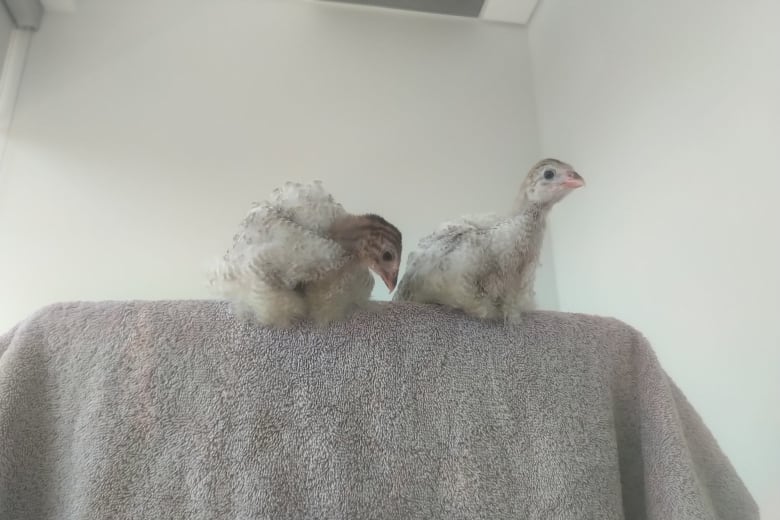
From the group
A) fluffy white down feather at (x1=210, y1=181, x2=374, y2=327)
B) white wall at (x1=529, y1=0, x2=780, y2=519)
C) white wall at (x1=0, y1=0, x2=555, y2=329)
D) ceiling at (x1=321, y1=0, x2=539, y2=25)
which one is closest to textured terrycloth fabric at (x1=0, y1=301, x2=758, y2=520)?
fluffy white down feather at (x1=210, y1=181, x2=374, y2=327)

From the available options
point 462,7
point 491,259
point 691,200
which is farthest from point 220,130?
point 691,200

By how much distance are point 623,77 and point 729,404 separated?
2.07ft

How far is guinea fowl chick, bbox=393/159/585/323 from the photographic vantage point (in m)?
0.71

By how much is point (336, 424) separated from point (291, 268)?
7.0 inches

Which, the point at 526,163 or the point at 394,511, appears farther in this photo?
the point at 526,163

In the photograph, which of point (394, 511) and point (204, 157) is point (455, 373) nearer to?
point (394, 511)

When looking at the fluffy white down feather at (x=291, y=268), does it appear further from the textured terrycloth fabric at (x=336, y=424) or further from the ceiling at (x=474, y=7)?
the ceiling at (x=474, y=7)

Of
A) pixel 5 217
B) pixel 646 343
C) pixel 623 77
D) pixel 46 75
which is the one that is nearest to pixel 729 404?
pixel 646 343

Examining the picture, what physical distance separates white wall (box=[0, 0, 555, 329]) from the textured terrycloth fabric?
0.47m

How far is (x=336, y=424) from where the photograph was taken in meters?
0.61

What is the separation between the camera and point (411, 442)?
614 millimetres

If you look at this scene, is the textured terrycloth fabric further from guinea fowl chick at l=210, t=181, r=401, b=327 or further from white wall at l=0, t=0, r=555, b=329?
white wall at l=0, t=0, r=555, b=329

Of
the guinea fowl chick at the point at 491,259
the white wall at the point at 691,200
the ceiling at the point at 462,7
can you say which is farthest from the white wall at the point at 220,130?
the guinea fowl chick at the point at 491,259

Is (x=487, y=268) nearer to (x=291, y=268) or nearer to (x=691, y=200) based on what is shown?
(x=291, y=268)
